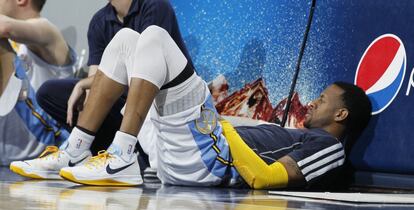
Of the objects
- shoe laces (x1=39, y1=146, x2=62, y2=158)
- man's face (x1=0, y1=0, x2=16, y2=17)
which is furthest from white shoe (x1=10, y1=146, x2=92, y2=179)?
man's face (x1=0, y1=0, x2=16, y2=17)

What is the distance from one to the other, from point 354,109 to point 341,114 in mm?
76

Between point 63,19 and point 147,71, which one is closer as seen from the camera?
point 147,71

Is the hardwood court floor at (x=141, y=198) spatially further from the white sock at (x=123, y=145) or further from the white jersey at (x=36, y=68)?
the white jersey at (x=36, y=68)

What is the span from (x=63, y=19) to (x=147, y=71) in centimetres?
205

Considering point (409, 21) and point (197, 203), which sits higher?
point (409, 21)

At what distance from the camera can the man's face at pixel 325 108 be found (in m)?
3.04

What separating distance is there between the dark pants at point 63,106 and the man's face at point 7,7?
1.79 feet

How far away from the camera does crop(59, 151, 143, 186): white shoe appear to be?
8.50 ft

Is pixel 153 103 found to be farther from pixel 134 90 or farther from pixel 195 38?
pixel 195 38

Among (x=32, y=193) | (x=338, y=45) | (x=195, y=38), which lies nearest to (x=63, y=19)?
(x=195, y=38)

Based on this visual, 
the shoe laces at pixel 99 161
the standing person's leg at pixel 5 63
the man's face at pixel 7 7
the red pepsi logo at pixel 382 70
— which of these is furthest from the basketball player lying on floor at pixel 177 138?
the man's face at pixel 7 7

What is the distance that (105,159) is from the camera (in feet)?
8.68

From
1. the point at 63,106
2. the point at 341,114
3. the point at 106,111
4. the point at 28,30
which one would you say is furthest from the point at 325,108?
the point at 28,30

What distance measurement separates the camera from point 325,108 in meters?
3.06
